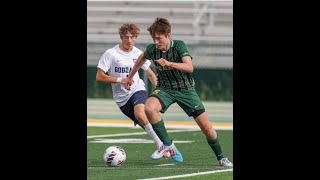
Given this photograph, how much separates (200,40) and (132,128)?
10580 millimetres

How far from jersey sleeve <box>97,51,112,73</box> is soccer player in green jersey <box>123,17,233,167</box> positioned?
141cm

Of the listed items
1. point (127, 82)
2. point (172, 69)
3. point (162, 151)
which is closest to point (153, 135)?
point (162, 151)

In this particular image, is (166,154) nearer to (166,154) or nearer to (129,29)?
(166,154)

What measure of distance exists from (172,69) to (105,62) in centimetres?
198

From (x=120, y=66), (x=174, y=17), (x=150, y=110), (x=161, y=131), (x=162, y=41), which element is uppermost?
(x=174, y=17)

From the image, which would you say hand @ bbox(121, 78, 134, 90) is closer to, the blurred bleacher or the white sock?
the white sock

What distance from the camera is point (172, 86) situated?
41.7 feet

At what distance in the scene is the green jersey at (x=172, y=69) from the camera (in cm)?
1248

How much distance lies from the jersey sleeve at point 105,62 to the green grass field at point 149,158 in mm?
1280

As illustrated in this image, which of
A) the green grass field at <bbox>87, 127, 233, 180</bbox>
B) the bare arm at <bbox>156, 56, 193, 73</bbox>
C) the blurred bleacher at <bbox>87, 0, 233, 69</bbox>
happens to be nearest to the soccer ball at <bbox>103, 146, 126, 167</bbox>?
the green grass field at <bbox>87, 127, 233, 180</bbox>

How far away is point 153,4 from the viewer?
34.5 m
